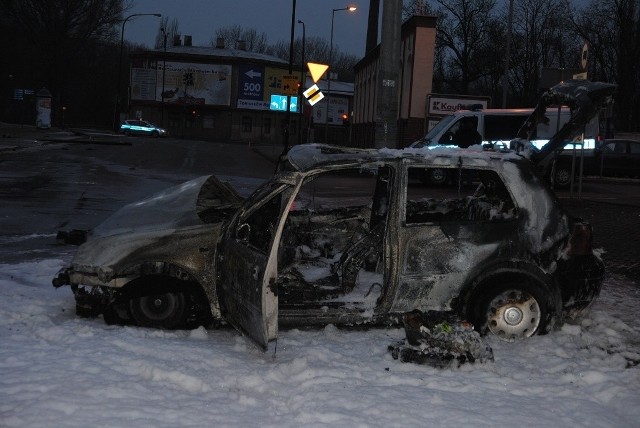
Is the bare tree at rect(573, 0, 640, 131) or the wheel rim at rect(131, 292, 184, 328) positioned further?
the bare tree at rect(573, 0, 640, 131)

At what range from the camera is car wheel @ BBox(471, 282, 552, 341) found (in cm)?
579

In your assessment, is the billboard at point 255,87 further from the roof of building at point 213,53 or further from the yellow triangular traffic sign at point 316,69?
the yellow triangular traffic sign at point 316,69

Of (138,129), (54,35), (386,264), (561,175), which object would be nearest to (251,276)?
(386,264)

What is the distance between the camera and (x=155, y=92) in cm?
7875

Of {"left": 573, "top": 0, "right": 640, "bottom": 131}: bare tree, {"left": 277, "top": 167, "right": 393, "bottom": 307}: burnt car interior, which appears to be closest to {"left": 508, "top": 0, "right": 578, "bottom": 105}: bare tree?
{"left": 573, "top": 0, "right": 640, "bottom": 131}: bare tree

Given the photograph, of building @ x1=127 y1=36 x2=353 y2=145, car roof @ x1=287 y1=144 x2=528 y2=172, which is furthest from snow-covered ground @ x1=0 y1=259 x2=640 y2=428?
building @ x1=127 y1=36 x2=353 y2=145

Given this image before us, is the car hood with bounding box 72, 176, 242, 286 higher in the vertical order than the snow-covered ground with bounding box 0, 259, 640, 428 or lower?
higher

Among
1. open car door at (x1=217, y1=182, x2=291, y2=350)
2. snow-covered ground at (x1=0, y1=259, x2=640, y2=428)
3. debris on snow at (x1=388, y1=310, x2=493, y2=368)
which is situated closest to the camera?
snow-covered ground at (x1=0, y1=259, x2=640, y2=428)

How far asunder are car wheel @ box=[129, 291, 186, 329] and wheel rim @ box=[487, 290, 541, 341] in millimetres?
2397

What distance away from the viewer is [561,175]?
20953 millimetres

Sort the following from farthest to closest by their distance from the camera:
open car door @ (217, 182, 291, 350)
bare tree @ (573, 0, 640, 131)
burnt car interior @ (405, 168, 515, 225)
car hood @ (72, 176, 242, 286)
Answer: bare tree @ (573, 0, 640, 131) < burnt car interior @ (405, 168, 515, 225) < car hood @ (72, 176, 242, 286) < open car door @ (217, 182, 291, 350)

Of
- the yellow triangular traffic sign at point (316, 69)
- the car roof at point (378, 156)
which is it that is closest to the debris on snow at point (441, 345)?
the car roof at point (378, 156)

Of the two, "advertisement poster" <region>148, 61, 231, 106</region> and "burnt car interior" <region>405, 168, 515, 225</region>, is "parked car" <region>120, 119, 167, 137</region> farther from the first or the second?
"burnt car interior" <region>405, 168, 515, 225</region>

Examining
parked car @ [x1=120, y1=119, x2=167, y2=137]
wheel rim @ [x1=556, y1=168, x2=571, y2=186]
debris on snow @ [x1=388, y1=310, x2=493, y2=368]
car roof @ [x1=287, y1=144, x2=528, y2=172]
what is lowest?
debris on snow @ [x1=388, y1=310, x2=493, y2=368]
